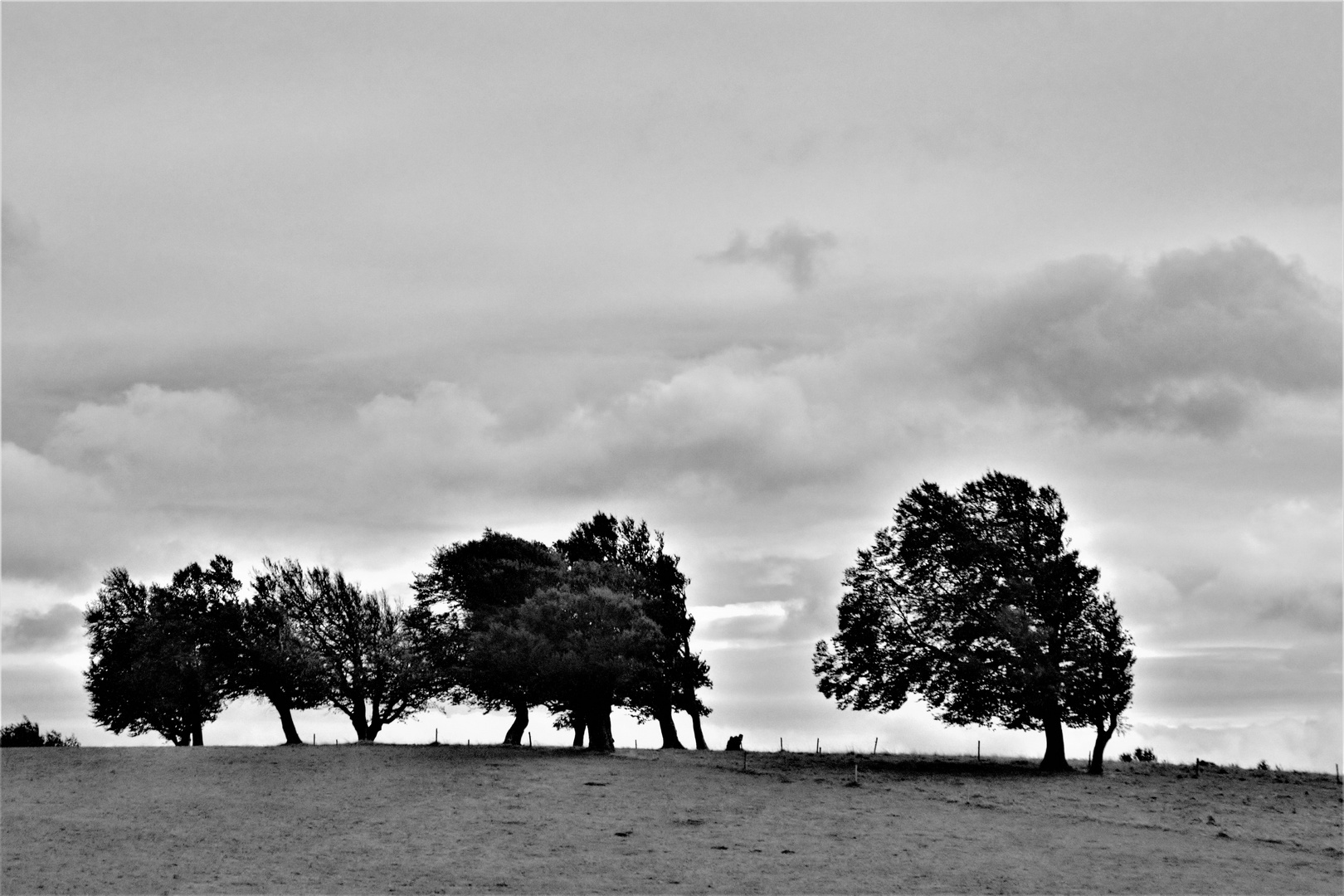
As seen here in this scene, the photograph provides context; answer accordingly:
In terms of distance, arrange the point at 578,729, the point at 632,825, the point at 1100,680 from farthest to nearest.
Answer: the point at 578,729, the point at 1100,680, the point at 632,825

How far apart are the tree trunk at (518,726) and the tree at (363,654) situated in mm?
4664

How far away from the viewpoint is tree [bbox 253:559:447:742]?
78.4 metres

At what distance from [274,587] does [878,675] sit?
42024mm

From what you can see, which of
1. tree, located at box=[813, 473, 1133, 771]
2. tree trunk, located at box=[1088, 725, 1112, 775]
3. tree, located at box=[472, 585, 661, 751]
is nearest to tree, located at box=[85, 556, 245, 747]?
tree, located at box=[472, 585, 661, 751]

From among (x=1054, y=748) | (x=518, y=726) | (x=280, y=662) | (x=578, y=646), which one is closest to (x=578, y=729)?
(x=518, y=726)

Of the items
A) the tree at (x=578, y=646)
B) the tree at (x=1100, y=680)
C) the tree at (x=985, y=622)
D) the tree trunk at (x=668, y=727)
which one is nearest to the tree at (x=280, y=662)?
the tree at (x=578, y=646)

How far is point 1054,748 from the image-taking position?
6322cm

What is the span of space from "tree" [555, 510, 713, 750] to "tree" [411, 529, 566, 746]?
3.03 metres

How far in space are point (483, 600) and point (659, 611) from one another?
10632mm

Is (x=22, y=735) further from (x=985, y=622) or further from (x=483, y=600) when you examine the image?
(x=985, y=622)

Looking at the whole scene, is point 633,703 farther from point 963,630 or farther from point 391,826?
point 391,826

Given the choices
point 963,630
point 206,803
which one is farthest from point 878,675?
point 206,803

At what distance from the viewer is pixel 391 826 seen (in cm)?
4525

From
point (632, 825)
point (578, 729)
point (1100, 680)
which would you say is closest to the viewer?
point (632, 825)
